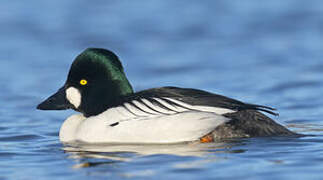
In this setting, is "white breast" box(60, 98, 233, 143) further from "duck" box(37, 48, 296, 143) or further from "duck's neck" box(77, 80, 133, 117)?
"duck's neck" box(77, 80, 133, 117)

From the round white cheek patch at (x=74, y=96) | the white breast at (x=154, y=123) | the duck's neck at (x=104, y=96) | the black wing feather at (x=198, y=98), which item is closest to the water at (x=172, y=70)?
the white breast at (x=154, y=123)

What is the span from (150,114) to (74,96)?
4.57ft

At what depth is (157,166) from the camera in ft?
28.9

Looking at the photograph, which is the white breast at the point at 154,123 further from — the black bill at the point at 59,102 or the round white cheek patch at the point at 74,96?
the black bill at the point at 59,102

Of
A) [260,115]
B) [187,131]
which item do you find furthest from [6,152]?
[260,115]

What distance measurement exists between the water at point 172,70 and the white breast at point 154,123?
166mm

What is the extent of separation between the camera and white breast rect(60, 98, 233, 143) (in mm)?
10062

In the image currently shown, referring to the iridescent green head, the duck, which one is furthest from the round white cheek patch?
the duck

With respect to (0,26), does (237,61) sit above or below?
below

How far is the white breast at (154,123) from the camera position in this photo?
1006cm

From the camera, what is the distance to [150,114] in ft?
33.5

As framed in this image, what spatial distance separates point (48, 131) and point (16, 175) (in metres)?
3.45

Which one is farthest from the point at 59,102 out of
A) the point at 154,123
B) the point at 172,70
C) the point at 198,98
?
the point at 172,70

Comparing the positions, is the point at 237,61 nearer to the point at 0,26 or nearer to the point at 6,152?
the point at 0,26
